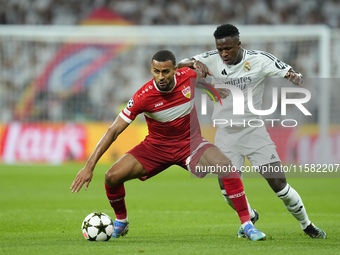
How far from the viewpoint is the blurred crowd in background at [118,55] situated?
18.1 m

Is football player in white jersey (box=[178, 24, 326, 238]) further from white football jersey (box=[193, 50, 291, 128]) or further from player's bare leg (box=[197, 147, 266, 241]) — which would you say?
player's bare leg (box=[197, 147, 266, 241])

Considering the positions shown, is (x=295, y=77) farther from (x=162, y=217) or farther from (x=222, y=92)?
(x=162, y=217)

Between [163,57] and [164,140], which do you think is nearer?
[163,57]

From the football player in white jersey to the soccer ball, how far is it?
146 centimetres

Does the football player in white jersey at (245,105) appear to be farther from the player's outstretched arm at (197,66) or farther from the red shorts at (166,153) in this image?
the red shorts at (166,153)

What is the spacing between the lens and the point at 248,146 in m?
6.18

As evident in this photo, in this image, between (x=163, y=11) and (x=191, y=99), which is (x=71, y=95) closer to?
(x=163, y=11)

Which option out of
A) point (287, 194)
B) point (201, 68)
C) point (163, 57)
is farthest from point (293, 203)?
point (163, 57)

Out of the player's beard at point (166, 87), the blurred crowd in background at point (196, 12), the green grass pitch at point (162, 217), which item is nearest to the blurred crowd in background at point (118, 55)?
the blurred crowd in background at point (196, 12)

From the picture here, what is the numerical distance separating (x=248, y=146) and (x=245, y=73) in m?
0.85

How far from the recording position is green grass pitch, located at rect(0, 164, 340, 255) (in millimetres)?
4945

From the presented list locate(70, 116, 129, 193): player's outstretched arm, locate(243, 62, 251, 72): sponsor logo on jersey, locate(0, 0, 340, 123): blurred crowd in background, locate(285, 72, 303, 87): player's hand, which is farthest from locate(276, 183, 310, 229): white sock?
locate(0, 0, 340, 123): blurred crowd in background

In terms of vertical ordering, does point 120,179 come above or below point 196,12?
below

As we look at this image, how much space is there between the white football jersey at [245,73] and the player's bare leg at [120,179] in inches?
50.4
